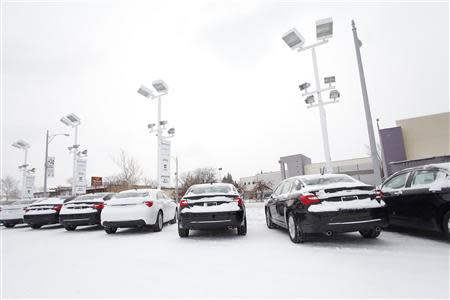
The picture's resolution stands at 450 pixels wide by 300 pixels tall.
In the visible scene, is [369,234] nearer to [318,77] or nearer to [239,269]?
[239,269]

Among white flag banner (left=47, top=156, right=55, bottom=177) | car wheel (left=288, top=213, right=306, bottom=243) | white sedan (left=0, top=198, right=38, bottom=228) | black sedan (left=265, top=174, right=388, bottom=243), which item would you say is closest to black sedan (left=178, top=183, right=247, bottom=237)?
car wheel (left=288, top=213, right=306, bottom=243)

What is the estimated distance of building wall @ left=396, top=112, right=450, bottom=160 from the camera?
2181 cm

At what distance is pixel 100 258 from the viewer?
5500 mm

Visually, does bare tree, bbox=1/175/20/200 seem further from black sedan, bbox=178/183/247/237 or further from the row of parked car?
black sedan, bbox=178/183/247/237

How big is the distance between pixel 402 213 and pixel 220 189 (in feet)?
14.6

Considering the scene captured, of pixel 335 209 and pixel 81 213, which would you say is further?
pixel 81 213

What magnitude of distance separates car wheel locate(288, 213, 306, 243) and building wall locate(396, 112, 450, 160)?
69.6ft

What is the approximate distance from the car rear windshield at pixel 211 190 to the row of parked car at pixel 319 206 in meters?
0.03

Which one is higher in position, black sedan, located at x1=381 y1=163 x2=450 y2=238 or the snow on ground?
black sedan, located at x1=381 y1=163 x2=450 y2=238

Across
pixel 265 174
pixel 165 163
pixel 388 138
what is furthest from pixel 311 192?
pixel 265 174

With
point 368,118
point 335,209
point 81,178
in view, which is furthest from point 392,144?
point 81,178

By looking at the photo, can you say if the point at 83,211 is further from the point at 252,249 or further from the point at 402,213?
the point at 402,213

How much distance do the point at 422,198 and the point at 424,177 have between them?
21.0 inches

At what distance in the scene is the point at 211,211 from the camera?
6.71 meters
